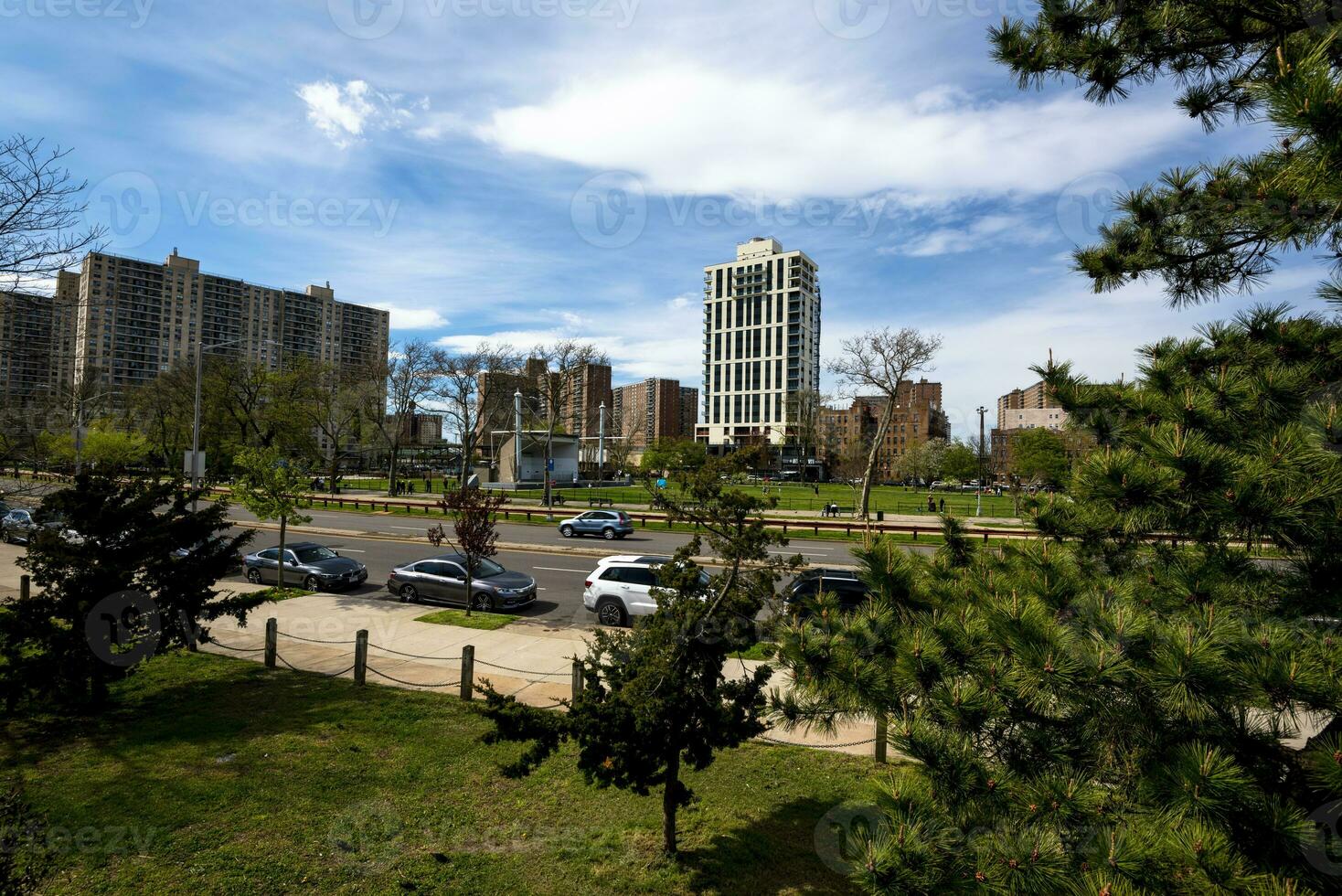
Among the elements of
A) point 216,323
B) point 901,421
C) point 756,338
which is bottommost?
point 901,421

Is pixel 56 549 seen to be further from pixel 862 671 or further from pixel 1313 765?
pixel 1313 765

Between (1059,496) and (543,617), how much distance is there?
42.7 ft

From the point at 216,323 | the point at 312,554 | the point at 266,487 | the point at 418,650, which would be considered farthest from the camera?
the point at 216,323

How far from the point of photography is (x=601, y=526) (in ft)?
99.2

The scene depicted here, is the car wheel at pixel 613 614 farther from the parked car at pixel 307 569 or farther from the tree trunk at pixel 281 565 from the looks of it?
the tree trunk at pixel 281 565

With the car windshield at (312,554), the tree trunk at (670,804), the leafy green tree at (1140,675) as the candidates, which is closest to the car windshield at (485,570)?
the car windshield at (312,554)

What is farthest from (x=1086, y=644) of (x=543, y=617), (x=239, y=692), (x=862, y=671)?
(x=543, y=617)

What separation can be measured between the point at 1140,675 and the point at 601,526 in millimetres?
28435

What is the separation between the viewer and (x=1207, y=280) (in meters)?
4.80

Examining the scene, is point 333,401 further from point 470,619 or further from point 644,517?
point 470,619

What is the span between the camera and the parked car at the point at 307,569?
704 inches

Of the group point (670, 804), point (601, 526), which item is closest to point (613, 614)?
point (670, 804)

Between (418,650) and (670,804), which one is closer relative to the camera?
(670,804)

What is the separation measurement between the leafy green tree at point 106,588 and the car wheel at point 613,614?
6.76 metres
